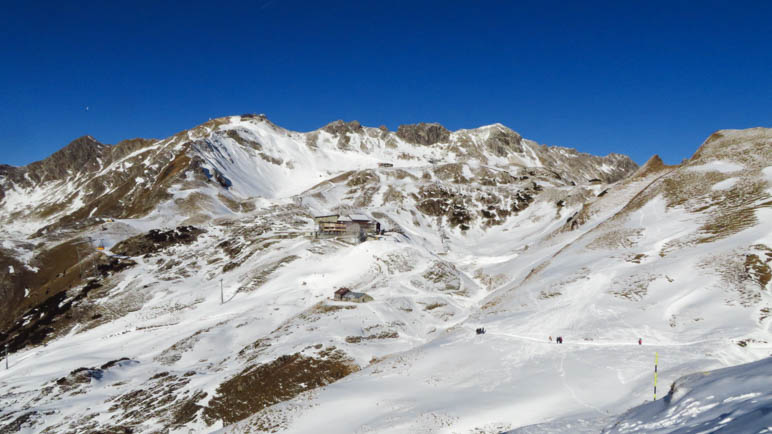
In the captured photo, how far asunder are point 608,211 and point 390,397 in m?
80.2

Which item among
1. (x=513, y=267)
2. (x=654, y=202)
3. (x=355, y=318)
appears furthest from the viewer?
(x=513, y=267)

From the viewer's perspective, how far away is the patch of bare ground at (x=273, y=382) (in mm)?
36750

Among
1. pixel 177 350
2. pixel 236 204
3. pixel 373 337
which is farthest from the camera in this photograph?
pixel 236 204

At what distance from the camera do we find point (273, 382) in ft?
132

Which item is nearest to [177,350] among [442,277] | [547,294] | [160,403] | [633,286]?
[160,403]

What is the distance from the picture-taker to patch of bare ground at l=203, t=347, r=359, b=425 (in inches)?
1447

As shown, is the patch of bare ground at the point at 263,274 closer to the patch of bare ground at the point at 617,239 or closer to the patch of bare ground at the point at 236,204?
the patch of bare ground at the point at 617,239

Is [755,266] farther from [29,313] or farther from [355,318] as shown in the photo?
[29,313]

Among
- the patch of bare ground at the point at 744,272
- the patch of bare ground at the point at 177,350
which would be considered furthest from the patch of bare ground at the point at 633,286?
the patch of bare ground at the point at 177,350

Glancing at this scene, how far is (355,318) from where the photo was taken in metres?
58.2

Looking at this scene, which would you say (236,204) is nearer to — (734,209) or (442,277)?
(442,277)

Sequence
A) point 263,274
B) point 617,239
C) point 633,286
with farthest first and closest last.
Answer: point 263,274
point 617,239
point 633,286

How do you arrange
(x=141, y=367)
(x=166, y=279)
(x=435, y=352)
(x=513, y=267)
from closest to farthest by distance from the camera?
(x=435, y=352) < (x=141, y=367) < (x=513, y=267) < (x=166, y=279)

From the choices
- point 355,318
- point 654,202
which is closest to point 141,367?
point 355,318
